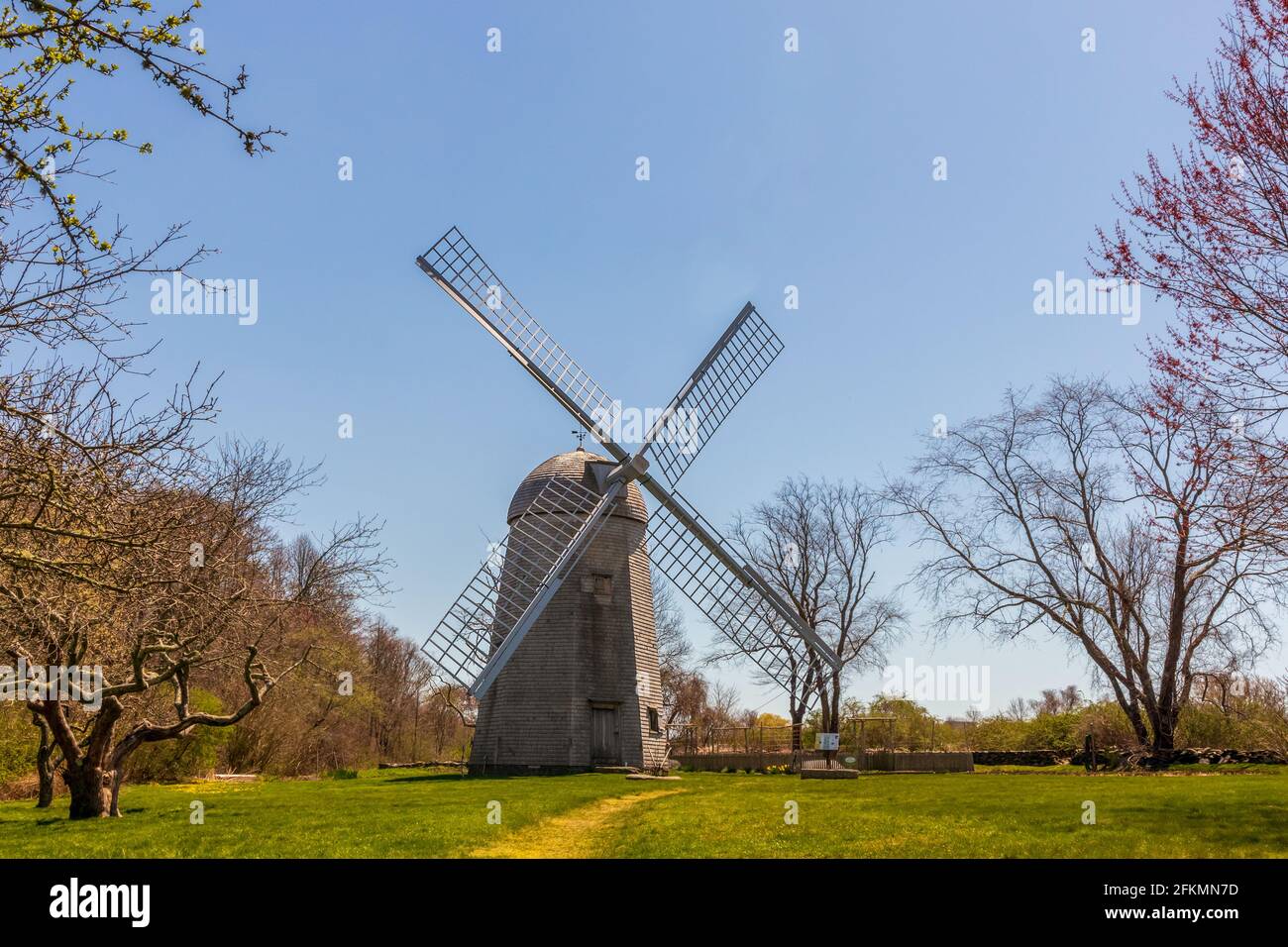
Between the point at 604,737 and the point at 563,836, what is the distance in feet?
45.8

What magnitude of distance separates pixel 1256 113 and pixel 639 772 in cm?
2124

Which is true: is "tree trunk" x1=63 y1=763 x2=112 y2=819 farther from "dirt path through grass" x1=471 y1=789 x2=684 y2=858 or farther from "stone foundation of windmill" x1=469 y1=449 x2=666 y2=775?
"stone foundation of windmill" x1=469 y1=449 x2=666 y2=775

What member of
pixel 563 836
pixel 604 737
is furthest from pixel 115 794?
pixel 604 737

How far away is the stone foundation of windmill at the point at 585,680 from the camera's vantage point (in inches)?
1045

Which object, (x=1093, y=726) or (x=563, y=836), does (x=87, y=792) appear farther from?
(x=1093, y=726)

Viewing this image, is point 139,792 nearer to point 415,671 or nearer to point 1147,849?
point 1147,849

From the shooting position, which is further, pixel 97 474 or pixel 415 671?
pixel 415 671

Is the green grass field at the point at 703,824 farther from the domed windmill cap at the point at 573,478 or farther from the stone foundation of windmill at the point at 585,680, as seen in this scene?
the domed windmill cap at the point at 573,478

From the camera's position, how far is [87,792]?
16547 millimetres

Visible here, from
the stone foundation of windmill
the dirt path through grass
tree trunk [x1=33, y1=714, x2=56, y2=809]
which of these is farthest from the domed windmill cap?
tree trunk [x1=33, y1=714, x2=56, y2=809]

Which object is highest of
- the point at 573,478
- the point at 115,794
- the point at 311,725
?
the point at 573,478

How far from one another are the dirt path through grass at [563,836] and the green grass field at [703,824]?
1.4 inches

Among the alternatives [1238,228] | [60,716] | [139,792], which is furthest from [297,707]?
[1238,228]
